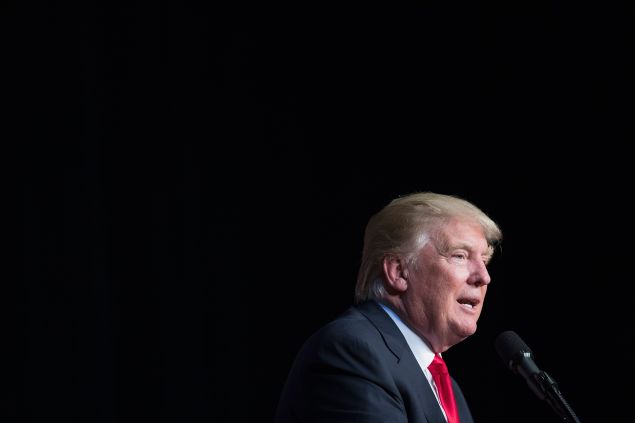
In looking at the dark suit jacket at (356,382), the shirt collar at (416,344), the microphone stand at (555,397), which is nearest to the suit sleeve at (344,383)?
the dark suit jacket at (356,382)

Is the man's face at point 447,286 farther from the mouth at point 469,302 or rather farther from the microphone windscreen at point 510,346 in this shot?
the microphone windscreen at point 510,346

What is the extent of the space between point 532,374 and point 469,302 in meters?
0.42

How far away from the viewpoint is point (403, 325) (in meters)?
2.66

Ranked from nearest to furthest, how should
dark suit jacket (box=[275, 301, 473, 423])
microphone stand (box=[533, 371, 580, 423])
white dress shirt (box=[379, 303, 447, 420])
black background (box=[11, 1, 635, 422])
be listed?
1. microphone stand (box=[533, 371, 580, 423])
2. dark suit jacket (box=[275, 301, 473, 423])
3. white dress shirt (box=[379, 303, 447, 420])
4. black background (box=[11, 1, 635, 422])

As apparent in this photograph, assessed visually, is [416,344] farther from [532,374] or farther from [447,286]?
[532,374]

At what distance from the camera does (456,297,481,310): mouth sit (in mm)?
2705

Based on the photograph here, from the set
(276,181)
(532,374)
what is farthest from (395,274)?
(276,181)

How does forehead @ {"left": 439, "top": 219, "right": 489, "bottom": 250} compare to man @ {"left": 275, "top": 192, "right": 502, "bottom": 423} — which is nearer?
man @ {"left": 275, "top": 192, "right": 502, "bottom": 423}

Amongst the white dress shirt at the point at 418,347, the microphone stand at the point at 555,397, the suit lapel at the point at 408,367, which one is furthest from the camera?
the white dress shirt at the point at 418,347

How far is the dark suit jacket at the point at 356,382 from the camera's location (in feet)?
7.45

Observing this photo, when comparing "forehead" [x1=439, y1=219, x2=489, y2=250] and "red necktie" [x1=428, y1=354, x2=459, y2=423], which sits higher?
"forehead" [x1=439, y1=219, x2=489, y2=250]

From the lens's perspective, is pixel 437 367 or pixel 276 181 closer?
pixel 437 367

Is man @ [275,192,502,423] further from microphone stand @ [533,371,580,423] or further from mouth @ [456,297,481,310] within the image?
microphone stand @ [533,371,580,423]

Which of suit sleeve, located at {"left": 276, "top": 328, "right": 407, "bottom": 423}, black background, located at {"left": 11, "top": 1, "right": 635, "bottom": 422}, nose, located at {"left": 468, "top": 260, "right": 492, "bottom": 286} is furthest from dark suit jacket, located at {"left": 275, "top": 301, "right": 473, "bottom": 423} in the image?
black background, located at {"left": 11, "top": 1, "right": 635, "bottom": 422}
